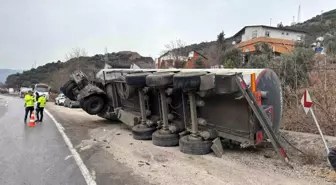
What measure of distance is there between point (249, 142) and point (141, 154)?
7.23 feet

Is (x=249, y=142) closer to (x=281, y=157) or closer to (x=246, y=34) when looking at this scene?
(x=281, y=157)

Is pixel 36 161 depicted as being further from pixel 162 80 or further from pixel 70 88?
pixel 70 88

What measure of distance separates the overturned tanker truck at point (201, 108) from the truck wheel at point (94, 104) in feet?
7.80

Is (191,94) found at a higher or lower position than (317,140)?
higher

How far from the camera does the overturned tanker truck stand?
20.0ft

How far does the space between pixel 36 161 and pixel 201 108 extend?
357cm

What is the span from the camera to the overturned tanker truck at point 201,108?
20.0ft

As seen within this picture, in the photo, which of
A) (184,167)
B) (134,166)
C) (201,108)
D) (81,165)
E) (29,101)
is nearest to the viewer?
(184,167)

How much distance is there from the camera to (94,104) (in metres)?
11.0

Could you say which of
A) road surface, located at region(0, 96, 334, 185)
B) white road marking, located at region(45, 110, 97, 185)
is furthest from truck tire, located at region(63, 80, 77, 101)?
road surface, located at region(0, 96, 334, 185)

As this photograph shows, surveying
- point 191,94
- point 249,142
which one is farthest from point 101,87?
point 249,142

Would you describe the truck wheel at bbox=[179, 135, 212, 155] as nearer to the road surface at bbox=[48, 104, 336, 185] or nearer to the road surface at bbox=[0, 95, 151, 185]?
the road surface at bbox=[48, 104, 336, 185]

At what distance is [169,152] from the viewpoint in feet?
21.9

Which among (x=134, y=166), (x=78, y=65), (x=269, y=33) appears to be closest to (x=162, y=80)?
(x=134, y=166)
